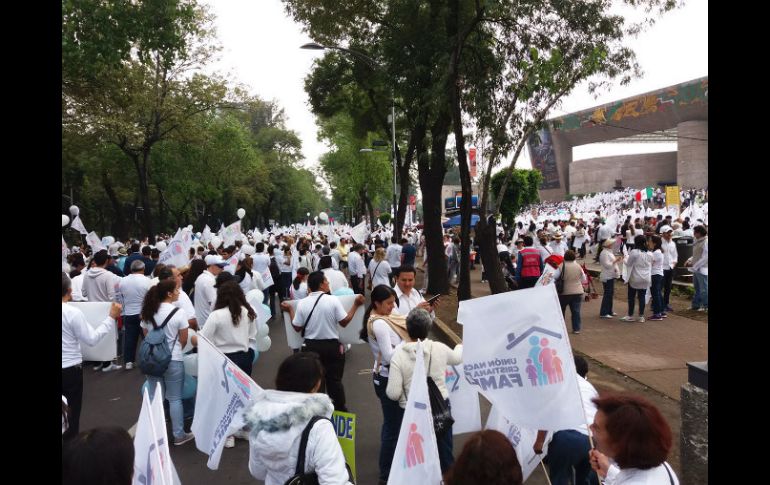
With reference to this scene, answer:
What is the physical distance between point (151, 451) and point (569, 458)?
2.45m

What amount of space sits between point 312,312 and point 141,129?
1927 cm

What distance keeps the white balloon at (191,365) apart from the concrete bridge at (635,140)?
1964 inches

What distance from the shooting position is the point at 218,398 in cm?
345

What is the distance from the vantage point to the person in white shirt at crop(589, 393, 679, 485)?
224 centimetres

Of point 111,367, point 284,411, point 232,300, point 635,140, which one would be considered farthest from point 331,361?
point 635,140

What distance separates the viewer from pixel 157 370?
16.4 ft

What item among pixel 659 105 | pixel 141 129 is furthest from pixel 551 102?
pixel 659 105

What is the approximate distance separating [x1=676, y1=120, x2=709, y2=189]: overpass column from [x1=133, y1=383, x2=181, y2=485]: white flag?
65796mm

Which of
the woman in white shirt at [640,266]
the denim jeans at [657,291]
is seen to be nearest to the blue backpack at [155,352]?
the woman in white shirt at [640,266]

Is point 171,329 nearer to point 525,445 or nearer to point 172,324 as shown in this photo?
point 172,324

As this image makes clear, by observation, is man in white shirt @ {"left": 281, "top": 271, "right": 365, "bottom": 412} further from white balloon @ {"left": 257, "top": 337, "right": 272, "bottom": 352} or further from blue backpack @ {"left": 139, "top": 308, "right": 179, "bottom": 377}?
blue backpack @ {"left": 139, "top": 308, "right": 179, "bottom": 377}

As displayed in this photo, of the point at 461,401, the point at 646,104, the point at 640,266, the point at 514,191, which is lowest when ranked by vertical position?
the point at 461,401
